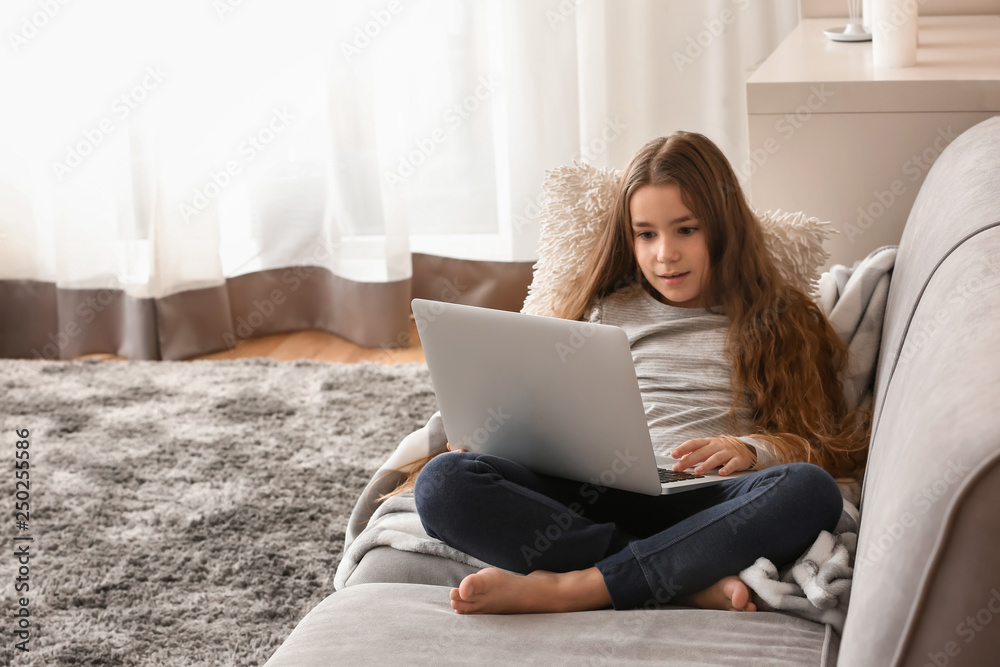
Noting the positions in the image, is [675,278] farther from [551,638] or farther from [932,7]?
[932,7]

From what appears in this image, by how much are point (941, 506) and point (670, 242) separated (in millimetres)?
851

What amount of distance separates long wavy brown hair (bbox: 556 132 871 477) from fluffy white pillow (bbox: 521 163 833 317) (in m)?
0.05

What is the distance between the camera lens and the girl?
44.3 inches

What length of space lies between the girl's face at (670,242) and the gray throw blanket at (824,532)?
0.22m

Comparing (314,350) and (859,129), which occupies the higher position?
(859,129)

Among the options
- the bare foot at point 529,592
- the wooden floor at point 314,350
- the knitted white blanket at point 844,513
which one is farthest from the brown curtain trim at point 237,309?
the bare foot at point 529,592

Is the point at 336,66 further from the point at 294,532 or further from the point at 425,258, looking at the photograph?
the point at 294,532

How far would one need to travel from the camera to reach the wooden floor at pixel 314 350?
2.80 meters

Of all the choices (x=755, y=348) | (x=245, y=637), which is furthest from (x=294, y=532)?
(x=755, y=348)

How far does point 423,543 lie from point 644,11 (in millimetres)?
1737

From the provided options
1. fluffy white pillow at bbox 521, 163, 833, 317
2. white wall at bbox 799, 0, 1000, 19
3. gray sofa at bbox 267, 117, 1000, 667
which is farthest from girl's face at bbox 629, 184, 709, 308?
white wall at bbox 799, 0, 1000, 19

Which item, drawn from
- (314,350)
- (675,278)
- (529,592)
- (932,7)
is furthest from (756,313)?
(314,350)

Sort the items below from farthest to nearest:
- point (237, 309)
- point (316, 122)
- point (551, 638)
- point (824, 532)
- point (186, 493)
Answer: point (237, 309) < point (316, 122) < point (186, 493) < point (824, 532) < point (551, 638)

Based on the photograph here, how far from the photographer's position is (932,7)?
2.23 m
